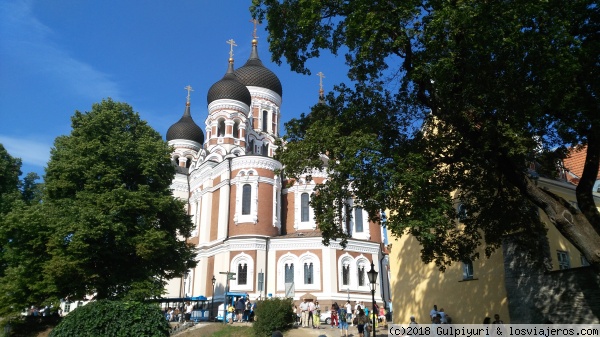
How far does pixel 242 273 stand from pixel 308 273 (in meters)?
4.81

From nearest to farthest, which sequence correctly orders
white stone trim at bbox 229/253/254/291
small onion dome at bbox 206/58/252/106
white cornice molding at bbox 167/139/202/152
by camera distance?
white stone trim at bbox 229/253/254/291, small onion dome at bbox 206/58/252/106, white cornice molding at bbox 167/139/202/152

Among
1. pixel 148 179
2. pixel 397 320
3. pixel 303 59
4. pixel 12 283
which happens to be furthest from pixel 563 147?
pixel 12 283

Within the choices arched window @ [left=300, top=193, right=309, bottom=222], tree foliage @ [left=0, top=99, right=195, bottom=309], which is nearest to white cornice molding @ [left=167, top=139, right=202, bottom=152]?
arched window @ [left=300, top=193, right=309, bottom=222]

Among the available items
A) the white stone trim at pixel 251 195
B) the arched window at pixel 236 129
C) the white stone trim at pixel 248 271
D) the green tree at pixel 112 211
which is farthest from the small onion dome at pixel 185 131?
the green tree at pixel 112 211

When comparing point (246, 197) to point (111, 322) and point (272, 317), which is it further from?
point (111, 322)

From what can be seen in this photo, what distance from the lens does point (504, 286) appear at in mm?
17234

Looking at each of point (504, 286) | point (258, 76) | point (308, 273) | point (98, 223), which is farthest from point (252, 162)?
point (504, 286)

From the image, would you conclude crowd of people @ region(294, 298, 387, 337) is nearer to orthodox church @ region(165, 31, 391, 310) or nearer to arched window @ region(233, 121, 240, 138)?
orthodox church @ region(165, 31, 391, 310)

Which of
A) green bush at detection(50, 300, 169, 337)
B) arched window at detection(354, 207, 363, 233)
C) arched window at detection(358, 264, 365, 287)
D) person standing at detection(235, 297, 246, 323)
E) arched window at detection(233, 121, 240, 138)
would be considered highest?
arched window at detection(233, 121, 240, 138)

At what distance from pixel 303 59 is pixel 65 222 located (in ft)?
40.1

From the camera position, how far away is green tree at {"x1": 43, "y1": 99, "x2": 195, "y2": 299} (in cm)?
1983

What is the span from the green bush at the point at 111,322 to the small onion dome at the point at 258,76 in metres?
40.2

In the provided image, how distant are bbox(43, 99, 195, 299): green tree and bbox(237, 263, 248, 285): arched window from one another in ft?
39.0

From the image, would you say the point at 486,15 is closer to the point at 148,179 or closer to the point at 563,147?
the point at 563,147
